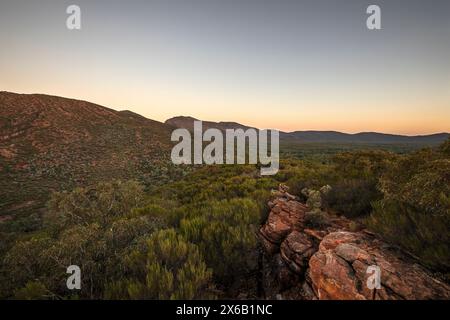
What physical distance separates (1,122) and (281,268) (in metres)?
54.7

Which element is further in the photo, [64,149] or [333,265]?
[64,149]

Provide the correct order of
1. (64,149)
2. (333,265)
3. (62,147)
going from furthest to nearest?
(62,147)
(64,149)
(333,265)

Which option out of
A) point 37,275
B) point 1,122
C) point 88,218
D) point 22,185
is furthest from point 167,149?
point 37,275

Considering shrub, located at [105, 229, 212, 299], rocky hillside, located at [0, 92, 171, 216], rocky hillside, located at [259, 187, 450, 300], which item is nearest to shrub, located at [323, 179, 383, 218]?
rocky hillside, located at [259, 187, 450, 300]

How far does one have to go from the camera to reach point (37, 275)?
3.82 meters

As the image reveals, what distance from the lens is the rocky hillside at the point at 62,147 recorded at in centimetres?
2334

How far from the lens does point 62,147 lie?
3709cm

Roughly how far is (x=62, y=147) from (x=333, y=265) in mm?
44370

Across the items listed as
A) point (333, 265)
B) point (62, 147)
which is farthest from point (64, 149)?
point (333, 265)

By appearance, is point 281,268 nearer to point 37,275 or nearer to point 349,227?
point 349,227

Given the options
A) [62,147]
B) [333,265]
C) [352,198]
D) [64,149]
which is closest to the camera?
[333,265]

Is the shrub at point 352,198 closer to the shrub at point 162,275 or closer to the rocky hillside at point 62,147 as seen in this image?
the shrub at point 162,275

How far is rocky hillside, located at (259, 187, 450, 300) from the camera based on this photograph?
2606 millimetres

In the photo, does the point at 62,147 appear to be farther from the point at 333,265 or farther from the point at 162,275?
the point at 333,265
